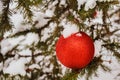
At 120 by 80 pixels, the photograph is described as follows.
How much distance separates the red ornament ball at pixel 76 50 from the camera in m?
1.41

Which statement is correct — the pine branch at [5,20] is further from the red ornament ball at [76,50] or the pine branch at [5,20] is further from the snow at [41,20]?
the snow at [41,20]

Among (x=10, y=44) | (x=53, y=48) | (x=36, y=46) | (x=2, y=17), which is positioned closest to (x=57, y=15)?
(x=53, y=48)

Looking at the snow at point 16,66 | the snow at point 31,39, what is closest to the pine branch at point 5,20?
the snow at point 31,39

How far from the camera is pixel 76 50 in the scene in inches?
55.7

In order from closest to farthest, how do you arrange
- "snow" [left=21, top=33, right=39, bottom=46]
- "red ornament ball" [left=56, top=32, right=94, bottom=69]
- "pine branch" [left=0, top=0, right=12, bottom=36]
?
1. "pine branch" [left=0, top=0, right=12, bottom=36]
2. "red ornament ball" [left=56, top=32, right=94, bottom=69]
3. "snow" [left=21, top=33, right=39, bottom=46]

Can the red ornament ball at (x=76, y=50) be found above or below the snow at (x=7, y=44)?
below

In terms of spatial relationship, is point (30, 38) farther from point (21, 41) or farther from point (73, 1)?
point (73, 1)

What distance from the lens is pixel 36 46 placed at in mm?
2744

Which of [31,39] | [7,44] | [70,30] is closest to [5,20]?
[70,30]

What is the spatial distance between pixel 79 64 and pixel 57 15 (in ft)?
3.36

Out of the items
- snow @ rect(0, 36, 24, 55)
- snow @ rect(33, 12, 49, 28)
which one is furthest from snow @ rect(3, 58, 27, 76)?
snow @ rect(33, 12, 49, 28)

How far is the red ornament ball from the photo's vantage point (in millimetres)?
1407

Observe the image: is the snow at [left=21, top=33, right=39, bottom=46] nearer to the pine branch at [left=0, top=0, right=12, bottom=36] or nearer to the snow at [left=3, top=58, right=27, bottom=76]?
the snow at [left=3, top=58, right=27, bottom=76]

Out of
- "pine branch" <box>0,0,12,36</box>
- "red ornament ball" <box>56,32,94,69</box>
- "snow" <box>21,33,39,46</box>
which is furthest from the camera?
"snow" <box>21,33,39,46</box>
